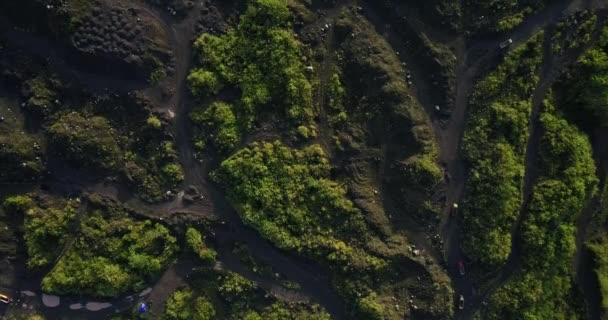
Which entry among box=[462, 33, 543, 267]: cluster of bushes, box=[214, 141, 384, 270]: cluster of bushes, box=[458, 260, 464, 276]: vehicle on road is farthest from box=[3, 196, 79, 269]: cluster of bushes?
box=[462, 33, 543, 267]: cluster of bushes

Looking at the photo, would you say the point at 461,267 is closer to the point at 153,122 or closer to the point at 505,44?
the point at 505,44

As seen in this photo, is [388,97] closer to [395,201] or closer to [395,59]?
[395,59]

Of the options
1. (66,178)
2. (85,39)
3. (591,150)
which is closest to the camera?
(85,39)

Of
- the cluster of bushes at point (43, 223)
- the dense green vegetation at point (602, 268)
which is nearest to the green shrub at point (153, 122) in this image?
the cluster of bushes at point (43, 223)

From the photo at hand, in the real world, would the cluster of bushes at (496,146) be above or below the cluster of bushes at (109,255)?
above

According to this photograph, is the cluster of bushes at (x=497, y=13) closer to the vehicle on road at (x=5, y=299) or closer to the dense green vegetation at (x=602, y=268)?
the dense green vegetation at (x=602, y=268)

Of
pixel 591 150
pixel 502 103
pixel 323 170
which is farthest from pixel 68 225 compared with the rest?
pixel 591 150
